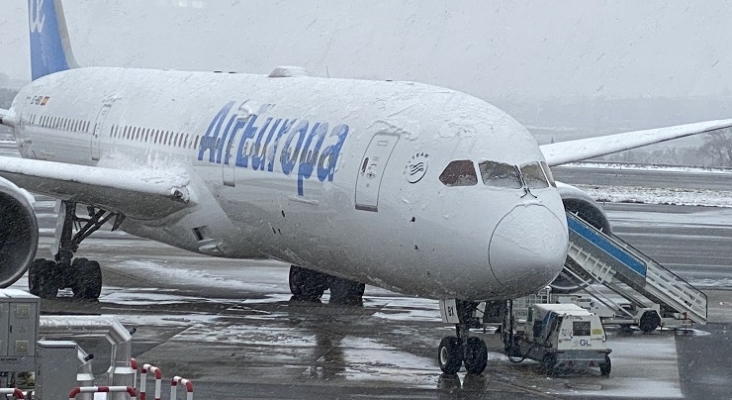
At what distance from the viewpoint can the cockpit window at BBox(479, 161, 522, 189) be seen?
13.5m

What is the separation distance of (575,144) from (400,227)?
32.9 ft

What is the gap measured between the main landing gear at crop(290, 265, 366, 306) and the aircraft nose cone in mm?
7282

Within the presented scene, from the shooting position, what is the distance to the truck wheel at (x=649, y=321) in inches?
725

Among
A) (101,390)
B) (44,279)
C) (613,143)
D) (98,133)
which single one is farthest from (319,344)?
(613,143)

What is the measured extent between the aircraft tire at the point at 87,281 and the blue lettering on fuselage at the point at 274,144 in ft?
9.94

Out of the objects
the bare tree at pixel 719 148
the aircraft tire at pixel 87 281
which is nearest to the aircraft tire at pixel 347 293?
the aircraft tire at pixel 87 281

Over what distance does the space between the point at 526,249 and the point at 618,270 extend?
6128mm

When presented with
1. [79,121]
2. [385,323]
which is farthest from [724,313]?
[79,121]

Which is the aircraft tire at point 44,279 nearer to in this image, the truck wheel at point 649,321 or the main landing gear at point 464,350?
the main landing gear at point 464,350

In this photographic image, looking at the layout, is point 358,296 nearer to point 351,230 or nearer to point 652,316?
point 652,316

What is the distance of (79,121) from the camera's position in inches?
901

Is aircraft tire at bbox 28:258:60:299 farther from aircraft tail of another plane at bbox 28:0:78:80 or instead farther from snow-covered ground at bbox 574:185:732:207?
snow-covered ground at bbox 574:185:732:207

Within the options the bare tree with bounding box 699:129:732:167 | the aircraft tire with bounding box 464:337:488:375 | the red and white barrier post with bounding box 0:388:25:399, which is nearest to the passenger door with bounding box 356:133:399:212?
the aircraft tire with bounding box 464:337:488:375

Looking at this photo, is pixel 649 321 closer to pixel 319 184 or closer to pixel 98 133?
pixel 319 184
